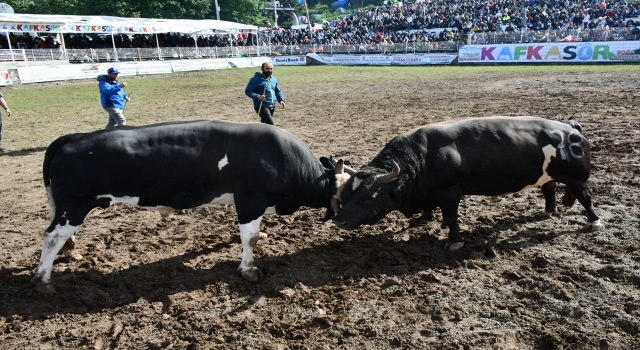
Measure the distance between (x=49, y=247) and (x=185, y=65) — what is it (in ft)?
109

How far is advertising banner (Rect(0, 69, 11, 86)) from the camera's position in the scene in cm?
2584

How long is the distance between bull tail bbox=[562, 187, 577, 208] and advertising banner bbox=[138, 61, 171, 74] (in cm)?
3173

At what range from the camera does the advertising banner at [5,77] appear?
84.8 ft

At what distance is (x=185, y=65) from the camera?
3631 centimetres

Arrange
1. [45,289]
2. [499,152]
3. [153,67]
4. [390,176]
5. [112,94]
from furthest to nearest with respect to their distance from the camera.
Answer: [153,67] < [112,94] < [499,152] < [390,176] < [45,289]

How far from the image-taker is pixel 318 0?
110m

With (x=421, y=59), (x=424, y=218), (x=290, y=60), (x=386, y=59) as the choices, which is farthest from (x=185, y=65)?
(x=424, y=218)

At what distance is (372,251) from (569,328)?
2.29m

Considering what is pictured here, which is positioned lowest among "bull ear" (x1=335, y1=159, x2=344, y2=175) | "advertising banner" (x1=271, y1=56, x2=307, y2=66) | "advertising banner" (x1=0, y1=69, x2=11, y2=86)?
"advertising banner" (x1=271, y1=56, x2=307, y2=66)

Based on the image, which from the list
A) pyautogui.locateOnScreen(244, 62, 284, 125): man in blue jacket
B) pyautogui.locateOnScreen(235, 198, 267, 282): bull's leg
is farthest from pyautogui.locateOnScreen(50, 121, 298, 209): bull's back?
pyautogui.locateOnScreen(244, 62, 284, 125): man in blue jacket

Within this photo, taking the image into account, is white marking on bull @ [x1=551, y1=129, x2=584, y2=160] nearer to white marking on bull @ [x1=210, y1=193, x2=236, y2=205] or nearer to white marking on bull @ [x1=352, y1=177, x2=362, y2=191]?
white marking on bull @ [x1=352, y1=177, x2=362, y2=191]

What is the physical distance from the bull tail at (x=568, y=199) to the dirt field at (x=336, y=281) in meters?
0.17

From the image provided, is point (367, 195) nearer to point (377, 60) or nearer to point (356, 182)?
point (356, 182)

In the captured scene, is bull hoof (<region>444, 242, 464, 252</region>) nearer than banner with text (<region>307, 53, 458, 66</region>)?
Yes
